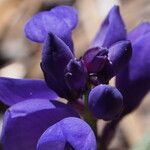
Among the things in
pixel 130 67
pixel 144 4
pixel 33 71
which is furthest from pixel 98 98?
pixel 144 4

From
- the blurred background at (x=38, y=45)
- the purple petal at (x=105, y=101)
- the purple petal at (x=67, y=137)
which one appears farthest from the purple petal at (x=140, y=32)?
the blurred background at (x=38, y=45)

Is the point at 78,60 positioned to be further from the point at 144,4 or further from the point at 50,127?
the point at 144,4

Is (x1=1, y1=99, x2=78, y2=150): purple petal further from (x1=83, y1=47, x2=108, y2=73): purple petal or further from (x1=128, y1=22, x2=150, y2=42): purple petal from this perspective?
(x1=128, y1=22, x2=150, y2=42): purple petal

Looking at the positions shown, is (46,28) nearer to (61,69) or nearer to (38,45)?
(61,69)

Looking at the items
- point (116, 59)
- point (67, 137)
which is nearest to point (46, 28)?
point (116, 59)

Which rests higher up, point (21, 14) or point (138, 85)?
point (138, 85)

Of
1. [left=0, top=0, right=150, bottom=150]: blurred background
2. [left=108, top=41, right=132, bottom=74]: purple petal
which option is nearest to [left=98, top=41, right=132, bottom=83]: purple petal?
[left=108, top=41, right=132, bottom=74]: purple petal
